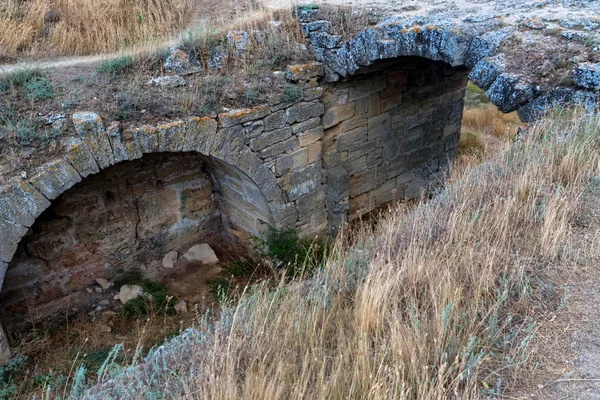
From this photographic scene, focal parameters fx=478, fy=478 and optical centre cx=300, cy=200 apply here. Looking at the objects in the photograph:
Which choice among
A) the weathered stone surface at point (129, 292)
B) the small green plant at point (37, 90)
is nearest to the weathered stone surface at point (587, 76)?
the small green plant at point (37, 90)

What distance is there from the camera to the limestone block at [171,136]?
15.7 ft

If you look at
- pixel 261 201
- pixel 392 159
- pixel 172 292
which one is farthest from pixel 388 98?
pixel 172 292

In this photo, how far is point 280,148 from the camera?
5734 mm

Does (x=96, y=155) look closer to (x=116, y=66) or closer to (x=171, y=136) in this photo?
(x=171, y=136)

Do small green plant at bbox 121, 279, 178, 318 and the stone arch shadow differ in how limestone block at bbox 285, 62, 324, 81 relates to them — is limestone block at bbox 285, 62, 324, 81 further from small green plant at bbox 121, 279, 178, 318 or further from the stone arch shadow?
small green plant at bbox 121, 279, 178, 318

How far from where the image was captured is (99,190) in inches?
224

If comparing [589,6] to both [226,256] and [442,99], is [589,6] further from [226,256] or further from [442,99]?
[226,256]

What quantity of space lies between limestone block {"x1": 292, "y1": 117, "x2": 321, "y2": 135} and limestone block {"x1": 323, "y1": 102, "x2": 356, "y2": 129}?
0.48ft

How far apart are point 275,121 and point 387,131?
2035 mm

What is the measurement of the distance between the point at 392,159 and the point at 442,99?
1.27 meters

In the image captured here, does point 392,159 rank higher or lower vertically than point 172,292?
higher

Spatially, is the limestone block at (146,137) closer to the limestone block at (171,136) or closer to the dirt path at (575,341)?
the limestone block at (171,136)

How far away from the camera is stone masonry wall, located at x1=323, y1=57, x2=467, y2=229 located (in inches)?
246

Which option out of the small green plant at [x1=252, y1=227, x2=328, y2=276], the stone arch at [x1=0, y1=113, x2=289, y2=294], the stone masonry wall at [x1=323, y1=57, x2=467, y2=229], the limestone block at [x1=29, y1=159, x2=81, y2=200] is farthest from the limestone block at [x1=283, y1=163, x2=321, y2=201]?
the limestone block at [x1=29, y1=159, x2=81, y2=200]
